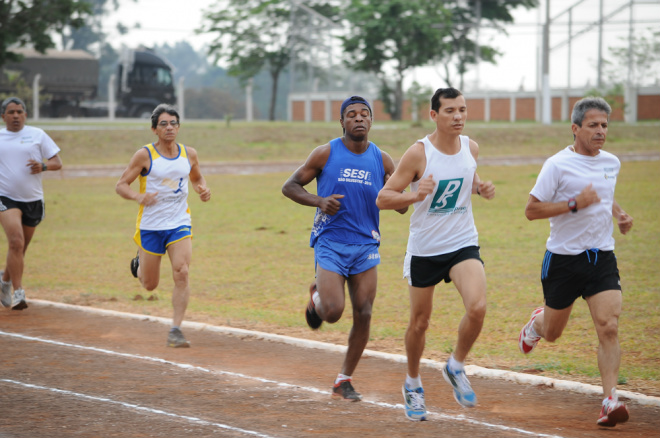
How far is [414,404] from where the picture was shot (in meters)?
6.25

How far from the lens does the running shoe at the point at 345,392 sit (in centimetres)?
676

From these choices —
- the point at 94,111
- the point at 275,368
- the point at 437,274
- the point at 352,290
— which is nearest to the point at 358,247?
the point at 352,290

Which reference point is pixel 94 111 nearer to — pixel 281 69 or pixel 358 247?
pixel 281 69

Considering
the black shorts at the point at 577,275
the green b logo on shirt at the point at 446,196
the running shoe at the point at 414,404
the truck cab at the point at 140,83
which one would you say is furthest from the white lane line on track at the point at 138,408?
the truck cab at the point at 140,83

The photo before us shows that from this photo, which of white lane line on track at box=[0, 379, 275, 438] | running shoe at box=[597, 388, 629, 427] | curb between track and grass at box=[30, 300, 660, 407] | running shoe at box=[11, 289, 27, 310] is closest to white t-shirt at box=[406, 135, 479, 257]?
running shoe at box=[597, 388, 629, 427]

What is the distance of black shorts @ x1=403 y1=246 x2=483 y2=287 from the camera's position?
251 inches

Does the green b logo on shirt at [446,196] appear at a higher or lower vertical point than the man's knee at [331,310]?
higher

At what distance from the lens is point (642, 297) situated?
1088 centimetres

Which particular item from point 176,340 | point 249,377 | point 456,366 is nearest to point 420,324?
point 456,366

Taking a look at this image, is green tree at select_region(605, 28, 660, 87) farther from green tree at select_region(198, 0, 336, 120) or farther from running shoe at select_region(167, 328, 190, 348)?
running shoe at select_region(167, 328, 190, 348)

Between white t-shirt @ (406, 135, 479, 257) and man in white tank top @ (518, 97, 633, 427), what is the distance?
493mm

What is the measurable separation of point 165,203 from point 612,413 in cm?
495

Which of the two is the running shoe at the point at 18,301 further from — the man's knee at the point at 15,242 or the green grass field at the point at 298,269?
the green grass field at the point at 298,269

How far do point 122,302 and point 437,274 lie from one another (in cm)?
620
